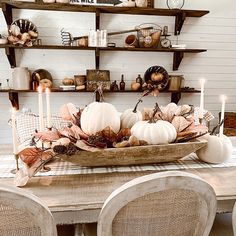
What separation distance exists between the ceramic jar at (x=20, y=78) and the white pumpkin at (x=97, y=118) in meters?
1.89

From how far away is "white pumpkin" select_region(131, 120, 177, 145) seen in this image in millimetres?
1281

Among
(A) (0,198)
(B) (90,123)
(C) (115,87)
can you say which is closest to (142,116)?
(B) (90,123)

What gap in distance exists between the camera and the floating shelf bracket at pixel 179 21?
3.10m

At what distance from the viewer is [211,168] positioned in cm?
133

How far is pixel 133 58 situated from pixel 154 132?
2.18 meters

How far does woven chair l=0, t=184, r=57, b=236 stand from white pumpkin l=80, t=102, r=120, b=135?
54cm

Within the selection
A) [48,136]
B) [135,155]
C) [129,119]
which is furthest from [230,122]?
[48,136]

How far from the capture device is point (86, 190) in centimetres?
107

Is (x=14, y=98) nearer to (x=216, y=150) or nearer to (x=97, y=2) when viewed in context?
(x=97, y=2)

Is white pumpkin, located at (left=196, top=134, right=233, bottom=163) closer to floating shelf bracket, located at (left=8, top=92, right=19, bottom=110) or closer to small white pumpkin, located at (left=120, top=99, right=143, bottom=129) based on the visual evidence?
small white pumpkin, located at (left=120, top=99, right=143, bottom=129)

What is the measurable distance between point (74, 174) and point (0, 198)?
500mm

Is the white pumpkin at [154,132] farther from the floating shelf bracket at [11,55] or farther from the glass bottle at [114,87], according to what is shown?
the floating shelf bracket at [11,55]

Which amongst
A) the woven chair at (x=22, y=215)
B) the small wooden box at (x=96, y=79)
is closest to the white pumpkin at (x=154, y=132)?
the woven chair at (x=22, y=215)

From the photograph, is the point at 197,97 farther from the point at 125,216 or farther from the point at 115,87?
the point at 125,216
